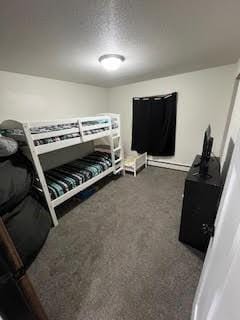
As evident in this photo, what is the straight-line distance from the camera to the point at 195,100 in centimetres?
297

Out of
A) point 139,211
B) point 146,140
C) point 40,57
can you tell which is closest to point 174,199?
point 139,211

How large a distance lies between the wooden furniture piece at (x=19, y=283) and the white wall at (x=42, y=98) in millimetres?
2297

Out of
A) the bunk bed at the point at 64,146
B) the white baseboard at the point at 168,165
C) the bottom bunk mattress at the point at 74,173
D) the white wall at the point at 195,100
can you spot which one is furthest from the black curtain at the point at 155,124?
the bottom bunk mattress at the point at 74,173

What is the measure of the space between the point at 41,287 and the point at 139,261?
93cm

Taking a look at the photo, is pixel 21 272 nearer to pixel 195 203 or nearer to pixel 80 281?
pixel 80 281

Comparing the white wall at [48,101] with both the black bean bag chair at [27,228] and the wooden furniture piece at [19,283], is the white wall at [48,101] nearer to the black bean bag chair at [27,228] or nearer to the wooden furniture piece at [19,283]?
the black bean bag chair at [27,228]

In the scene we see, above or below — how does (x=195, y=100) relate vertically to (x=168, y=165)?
above

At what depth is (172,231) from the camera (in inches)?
73.0

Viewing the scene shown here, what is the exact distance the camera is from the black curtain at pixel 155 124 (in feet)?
10.6

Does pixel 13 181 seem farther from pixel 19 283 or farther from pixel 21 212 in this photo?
pixel 19 283

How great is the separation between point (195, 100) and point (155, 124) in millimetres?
928

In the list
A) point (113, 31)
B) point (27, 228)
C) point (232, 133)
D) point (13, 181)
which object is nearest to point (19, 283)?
point (27, 228)

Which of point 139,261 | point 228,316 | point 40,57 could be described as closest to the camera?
point 228,316

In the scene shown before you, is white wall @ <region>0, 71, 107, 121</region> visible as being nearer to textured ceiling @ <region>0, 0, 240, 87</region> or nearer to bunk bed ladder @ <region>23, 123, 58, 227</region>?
textured ceiling @ <region>0, 0, 240, 87</region>
